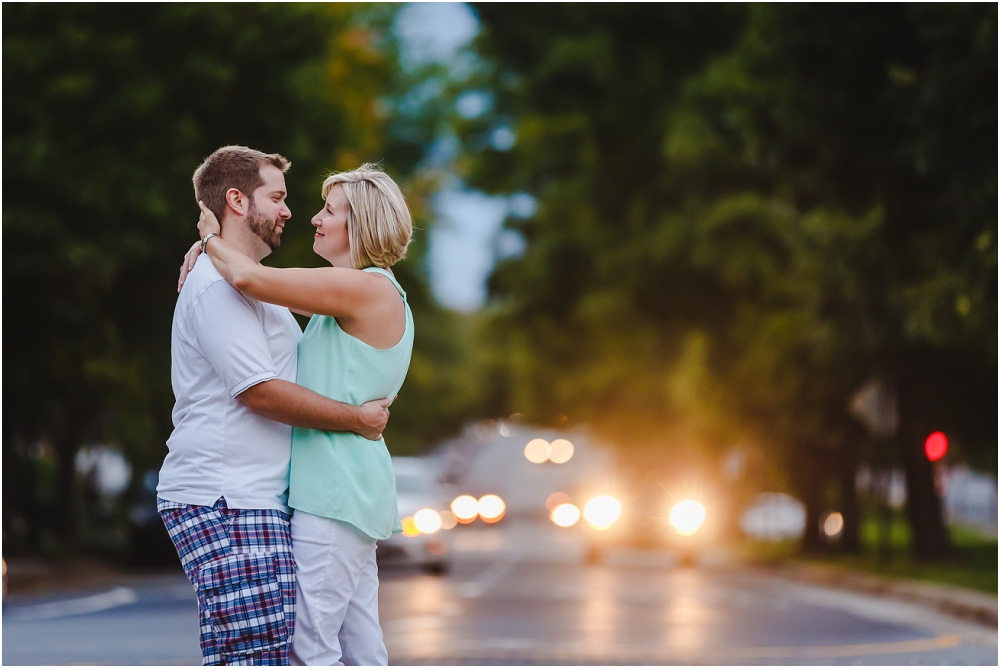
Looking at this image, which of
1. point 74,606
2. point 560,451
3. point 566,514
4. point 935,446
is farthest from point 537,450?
point 74,606

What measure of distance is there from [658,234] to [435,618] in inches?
546

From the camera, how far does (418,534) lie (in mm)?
21281

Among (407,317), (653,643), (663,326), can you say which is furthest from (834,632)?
(663,326)

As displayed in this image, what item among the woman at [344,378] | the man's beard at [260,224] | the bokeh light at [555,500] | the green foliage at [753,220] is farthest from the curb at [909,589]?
the bokeh light at [555,500]

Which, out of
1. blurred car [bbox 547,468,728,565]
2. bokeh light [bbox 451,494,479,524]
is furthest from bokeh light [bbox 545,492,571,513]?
blurred car [bbox 547,468,728,565]

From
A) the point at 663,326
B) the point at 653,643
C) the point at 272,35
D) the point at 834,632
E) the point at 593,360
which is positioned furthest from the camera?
the point at 593,360

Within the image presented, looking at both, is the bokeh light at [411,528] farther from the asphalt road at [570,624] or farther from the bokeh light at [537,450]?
the bokeh light at [537,450]

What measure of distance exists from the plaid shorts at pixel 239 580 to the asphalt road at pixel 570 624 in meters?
5.91

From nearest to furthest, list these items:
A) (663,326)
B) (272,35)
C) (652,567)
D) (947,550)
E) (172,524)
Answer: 1. (172,524)
2. (272,35)
3. (947,550)
4. (652,567)
5. (663,326)

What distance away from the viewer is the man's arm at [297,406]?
12.6 feet

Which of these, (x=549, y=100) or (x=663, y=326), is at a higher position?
(x=549, y=100)

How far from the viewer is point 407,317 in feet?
13.6

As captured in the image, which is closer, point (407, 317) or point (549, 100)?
point (407, 317)

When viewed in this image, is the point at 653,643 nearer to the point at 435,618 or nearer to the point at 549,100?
the point at 435,618
